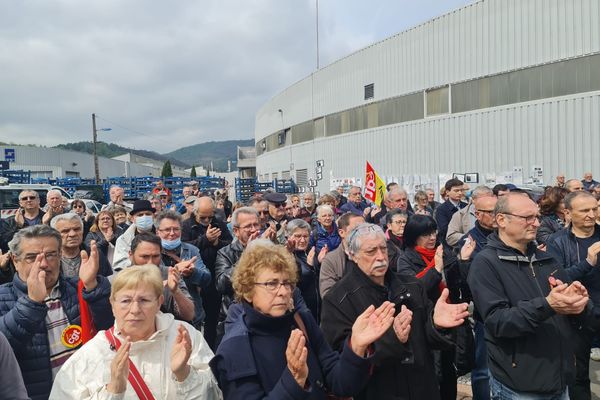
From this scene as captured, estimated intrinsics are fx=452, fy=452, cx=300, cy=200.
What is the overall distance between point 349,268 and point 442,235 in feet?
15.8

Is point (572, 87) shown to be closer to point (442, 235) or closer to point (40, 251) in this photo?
point (442, 235)

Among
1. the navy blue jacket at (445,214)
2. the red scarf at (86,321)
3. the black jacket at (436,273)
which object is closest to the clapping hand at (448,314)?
the black jacket at (436,273)

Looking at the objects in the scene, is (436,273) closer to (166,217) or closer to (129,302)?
(129,302)

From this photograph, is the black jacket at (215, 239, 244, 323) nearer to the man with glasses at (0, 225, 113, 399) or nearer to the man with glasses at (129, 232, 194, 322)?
the man with glasses at (129, 232, 194, 322)

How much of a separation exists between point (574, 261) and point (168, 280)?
3673 mm

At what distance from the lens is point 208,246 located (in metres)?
5.77

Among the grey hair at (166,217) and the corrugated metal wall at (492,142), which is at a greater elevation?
the corrugated metal wall at (492,142)

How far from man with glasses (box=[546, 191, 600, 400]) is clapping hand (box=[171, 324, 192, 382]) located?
3.30 meters

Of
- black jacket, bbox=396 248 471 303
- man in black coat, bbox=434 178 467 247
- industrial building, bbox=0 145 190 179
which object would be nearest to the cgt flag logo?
man in black coat, bbox=434 178 467 247

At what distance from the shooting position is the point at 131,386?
2410 mm

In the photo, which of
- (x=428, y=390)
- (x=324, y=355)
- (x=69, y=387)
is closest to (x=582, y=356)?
(x=428, y=390)

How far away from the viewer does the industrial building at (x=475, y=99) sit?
14719 millimetres

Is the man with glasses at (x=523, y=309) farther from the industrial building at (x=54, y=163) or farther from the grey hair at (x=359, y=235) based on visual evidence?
the industrial building at (x=54, y=163)

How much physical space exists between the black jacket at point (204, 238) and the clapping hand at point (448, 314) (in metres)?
3.41
